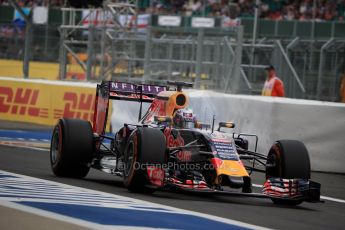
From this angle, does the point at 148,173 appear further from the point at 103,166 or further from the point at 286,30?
the point at 286,30

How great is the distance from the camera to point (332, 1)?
32.6m

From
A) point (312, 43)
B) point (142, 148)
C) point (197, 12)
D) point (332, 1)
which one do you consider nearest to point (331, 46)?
point (312, 43)

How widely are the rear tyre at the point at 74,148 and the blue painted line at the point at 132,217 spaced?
3.71 m

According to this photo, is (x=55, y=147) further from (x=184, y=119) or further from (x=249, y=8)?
(x=249, y=8)

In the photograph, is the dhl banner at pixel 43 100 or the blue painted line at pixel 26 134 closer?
the blue painted line at pixel 26 134

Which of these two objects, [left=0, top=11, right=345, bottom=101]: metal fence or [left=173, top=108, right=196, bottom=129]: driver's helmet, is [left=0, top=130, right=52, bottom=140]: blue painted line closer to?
[left=0, top=11, right=345, bottom=101]: metal fence

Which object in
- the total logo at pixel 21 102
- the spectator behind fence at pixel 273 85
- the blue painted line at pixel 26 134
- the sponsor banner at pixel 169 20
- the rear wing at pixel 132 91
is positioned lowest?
the blue painted line at pixel 26 134

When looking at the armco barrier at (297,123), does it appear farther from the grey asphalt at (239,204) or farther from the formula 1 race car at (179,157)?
the formula 1 race car at (179,157)

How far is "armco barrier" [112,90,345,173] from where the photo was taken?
56.5 feet

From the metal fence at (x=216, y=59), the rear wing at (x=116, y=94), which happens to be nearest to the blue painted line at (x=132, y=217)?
the rear wing at (x=116, y=94)

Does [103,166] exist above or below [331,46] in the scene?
below

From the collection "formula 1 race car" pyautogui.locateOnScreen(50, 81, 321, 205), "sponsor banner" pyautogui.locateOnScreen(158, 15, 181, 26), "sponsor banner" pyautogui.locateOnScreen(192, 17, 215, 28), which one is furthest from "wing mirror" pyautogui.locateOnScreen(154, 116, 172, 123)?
"sponsor banner" pyautogui.locateOnScreen(158, 15, 181, 26)

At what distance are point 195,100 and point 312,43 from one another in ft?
18.5

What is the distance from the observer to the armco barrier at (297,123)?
17.2 meters
